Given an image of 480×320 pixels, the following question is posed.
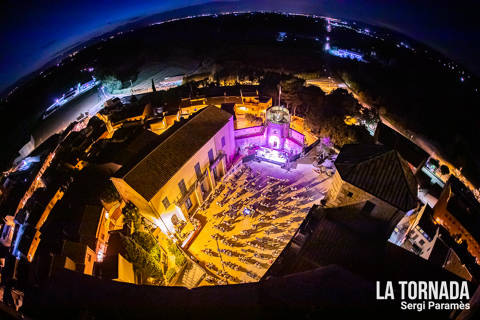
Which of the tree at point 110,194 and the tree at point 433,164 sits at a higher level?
the tree at point 433,164

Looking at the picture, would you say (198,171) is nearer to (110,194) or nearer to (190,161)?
(190,161)

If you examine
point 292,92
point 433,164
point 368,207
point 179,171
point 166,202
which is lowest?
point 166,202

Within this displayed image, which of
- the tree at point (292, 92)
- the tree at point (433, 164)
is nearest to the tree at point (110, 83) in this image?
the tree at point (292, 92)

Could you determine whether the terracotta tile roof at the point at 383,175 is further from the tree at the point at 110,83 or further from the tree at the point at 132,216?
the tree at the point at 110,83

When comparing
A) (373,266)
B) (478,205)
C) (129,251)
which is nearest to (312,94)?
(478,205)

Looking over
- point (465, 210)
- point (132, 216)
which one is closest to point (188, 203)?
point (132, 216)

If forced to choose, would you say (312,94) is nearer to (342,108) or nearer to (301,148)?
(342,108)
